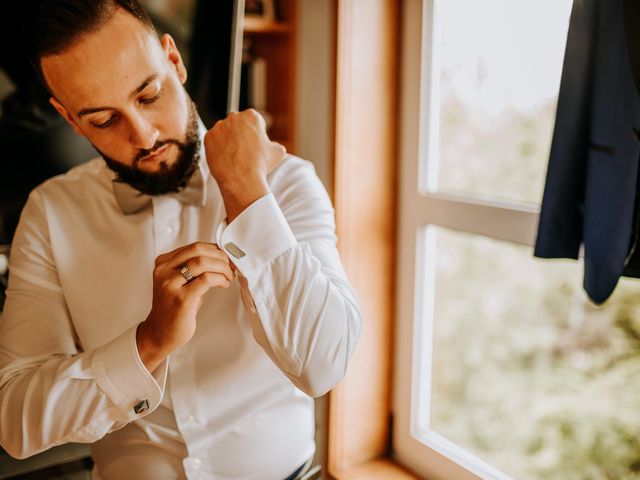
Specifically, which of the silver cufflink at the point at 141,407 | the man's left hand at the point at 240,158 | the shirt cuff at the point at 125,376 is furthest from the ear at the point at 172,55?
the silver cufflink at the point at 141,407

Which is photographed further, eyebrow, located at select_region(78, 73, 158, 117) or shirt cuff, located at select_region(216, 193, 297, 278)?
eyebrow, located at select_region(78, 73, 158, 117)

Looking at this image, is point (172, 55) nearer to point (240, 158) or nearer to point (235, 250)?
point (240, 158)

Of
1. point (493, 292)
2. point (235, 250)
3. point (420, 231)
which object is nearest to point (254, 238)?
point (235, 250)

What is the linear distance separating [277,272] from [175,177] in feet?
1.19

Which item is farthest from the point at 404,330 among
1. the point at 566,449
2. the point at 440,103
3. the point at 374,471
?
the point at 566,449

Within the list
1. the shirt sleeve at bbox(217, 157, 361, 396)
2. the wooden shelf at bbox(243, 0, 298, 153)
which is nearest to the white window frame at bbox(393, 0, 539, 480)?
the wooden shelf at bbox(243, 0, 298, 153)

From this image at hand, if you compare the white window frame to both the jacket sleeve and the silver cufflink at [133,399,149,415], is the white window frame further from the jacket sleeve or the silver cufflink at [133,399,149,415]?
the silver cufflink at [133,399,149,415]

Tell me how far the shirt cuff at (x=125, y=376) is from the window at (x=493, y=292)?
965mm

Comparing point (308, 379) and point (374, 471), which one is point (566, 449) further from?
point (308, 379)

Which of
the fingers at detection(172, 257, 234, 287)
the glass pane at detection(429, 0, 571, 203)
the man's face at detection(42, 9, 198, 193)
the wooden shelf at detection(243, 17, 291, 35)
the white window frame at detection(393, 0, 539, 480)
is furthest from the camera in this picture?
the wooden shelf at detection(243, 17, 291, 35)

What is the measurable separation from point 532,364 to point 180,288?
1.91 meters

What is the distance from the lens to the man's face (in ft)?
3.47

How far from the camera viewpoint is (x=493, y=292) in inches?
98.3

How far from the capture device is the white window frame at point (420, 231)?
67.2 inches
